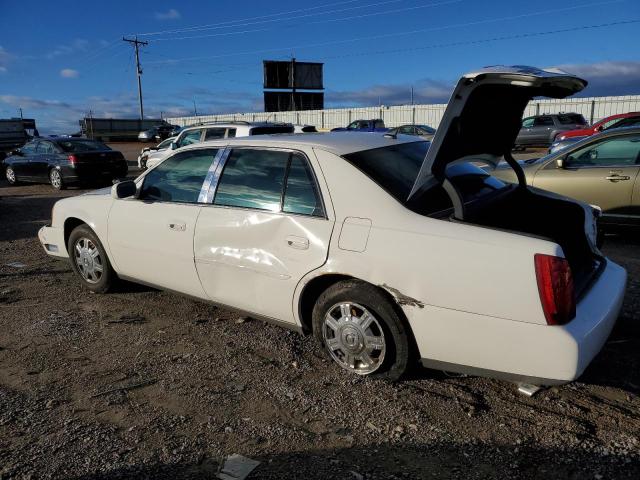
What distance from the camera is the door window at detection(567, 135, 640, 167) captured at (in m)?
6.64

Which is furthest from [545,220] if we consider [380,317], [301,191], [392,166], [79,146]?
[79,146]

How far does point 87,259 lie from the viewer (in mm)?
5289

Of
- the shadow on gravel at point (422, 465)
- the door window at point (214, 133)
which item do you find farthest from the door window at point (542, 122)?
the shadow on gravel at point (422, 465)

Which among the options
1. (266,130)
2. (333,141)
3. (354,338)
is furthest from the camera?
(266,130)

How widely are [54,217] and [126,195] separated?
1329mm

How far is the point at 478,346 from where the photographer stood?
291 cm

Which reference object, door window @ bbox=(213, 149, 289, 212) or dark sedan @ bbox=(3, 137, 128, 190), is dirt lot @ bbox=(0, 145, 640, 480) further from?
dark sedan @ bbox=(3, 137, 128, 190)

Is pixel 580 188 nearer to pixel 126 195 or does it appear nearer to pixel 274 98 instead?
pixel 126 195

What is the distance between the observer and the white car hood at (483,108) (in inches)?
120

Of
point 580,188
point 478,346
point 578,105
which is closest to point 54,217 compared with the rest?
point 478,346

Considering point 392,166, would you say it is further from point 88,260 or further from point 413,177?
point 88,260

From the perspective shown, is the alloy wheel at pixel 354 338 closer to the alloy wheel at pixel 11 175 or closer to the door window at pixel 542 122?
the alloy wheel at pixel 11 175

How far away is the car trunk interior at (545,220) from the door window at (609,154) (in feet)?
10.7

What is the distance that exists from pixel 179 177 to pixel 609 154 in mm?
5438
